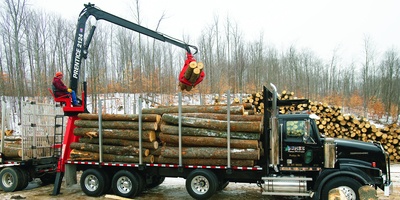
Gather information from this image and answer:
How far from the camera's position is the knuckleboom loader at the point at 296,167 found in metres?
7.93

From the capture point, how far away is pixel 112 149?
9.84 m

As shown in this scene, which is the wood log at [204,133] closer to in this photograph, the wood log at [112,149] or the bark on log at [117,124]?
the bark on log at [117,124]

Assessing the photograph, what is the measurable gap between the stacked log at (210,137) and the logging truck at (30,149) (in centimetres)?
446

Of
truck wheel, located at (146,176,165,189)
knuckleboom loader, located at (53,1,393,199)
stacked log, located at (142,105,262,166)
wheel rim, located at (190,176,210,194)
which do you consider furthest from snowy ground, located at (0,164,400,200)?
stacked log, located at (142,105,262,166)

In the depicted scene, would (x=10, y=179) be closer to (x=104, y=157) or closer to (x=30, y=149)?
(x=30, y=149)

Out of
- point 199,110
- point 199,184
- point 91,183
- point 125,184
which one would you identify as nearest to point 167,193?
point 125,184

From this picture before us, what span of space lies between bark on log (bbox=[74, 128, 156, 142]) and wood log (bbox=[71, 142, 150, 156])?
11.9 inches

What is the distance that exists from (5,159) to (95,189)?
3.74m

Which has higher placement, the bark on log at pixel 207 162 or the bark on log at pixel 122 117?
the bark on log at pixel 122 117

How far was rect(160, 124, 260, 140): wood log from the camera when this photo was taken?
28.7 feet

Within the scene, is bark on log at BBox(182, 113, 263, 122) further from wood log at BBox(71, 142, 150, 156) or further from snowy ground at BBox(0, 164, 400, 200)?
snowy ground at BBox(0, 164, 400, 200)

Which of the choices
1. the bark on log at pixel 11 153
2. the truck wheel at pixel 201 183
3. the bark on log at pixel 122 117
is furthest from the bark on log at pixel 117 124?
the bark on log at pixel 11 153

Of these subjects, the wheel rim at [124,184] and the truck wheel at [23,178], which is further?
the truck wheel at [23,178]

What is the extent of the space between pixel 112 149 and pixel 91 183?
1311 millimetres
